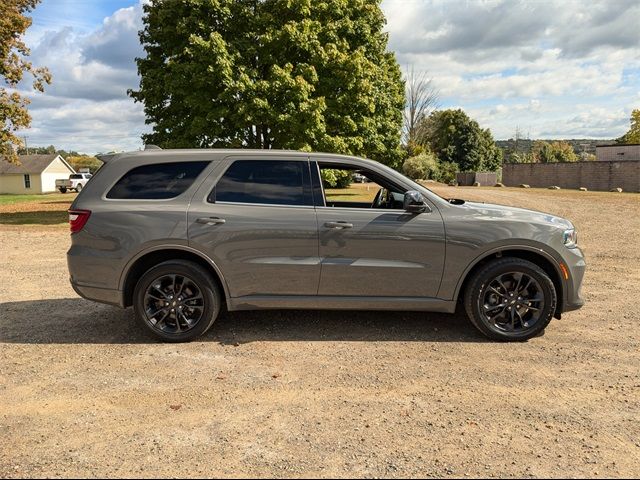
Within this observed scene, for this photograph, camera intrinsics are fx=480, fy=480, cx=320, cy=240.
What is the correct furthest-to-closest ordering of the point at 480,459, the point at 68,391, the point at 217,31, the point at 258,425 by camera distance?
the point at 217,31 < the point at 68,391 < the point at 258,425 < the point at 480,459

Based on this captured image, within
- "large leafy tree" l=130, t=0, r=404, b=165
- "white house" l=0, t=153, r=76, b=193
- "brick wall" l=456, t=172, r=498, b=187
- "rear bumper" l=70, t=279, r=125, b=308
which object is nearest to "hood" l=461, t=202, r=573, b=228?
"rear bumper" l=70, t=279, r=125, b=308

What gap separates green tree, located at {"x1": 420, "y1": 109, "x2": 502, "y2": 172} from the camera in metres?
66.4

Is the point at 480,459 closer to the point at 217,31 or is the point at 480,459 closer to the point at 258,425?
the point at 258,425

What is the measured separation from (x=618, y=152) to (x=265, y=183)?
57956 mm

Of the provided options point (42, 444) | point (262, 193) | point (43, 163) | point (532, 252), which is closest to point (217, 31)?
point (262, 193)

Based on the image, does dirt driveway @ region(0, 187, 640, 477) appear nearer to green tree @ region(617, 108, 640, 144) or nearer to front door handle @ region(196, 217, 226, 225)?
front door handle @ region(196, 217, 226, 225)

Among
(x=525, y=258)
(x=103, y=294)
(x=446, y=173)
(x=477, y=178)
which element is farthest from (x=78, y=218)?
(x=446, y=173)

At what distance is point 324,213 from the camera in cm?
470

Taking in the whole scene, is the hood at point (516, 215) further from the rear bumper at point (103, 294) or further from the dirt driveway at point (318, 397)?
the rear bumper at point (103, 294)

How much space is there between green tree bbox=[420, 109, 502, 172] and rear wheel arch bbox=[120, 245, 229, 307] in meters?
63.9

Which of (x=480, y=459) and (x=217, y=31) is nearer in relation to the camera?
(x=480, y=459)

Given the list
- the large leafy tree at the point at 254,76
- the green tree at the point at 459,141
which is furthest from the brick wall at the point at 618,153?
the large leafy tree at the point at 254,76

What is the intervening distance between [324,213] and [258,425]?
2.17m

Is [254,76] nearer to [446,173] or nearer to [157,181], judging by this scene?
[157,181]
